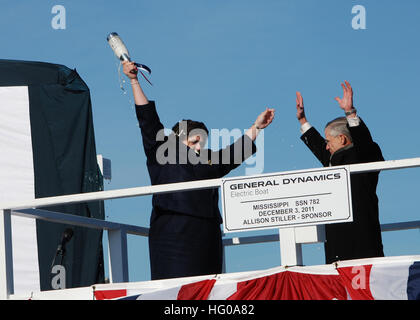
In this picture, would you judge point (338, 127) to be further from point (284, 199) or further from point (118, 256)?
point (118, 256)

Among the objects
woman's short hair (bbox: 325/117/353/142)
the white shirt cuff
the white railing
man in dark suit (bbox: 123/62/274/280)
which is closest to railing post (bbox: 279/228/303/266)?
the white railing

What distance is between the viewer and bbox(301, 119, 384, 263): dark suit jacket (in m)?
5.79

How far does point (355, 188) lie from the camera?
5914 millimetres

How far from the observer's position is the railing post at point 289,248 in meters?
5.55

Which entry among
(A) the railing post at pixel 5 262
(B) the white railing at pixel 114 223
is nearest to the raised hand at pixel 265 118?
(B) the white railing at pixel 114 223

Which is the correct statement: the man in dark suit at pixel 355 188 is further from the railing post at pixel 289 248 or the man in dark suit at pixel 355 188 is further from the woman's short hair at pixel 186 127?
the woman's short hair at pixel 186 127

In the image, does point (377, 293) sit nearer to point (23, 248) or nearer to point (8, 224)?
point (8, 224)

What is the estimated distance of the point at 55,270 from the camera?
1087 centimetres

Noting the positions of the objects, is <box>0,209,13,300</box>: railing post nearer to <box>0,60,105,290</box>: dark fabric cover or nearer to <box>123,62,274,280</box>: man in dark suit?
<box>123,62,274,280</box>: man in dark suit

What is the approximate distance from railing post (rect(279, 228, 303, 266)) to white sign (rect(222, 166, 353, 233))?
0.69ft

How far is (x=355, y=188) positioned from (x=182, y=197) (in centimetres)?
123

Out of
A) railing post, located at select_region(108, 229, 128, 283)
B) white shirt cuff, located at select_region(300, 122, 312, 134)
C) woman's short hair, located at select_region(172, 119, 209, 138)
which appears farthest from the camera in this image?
railing post, located at select_region(108, 229, 128, 283)
